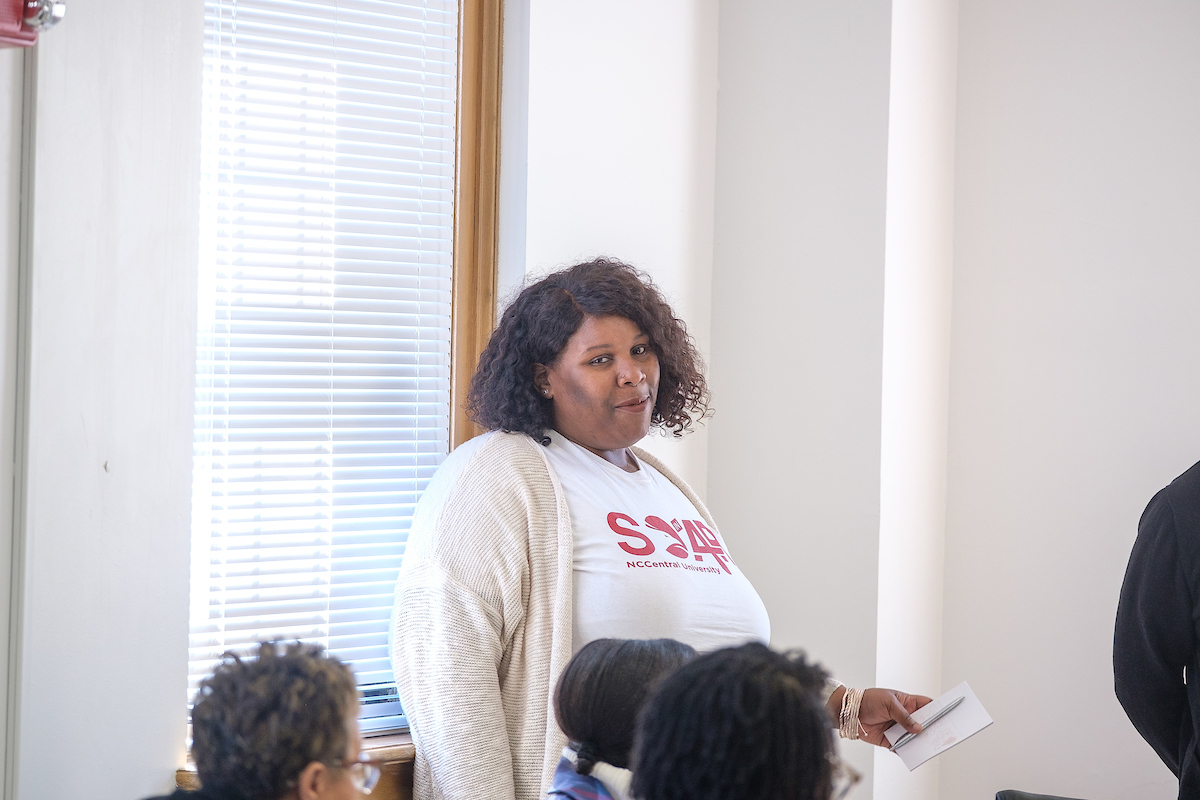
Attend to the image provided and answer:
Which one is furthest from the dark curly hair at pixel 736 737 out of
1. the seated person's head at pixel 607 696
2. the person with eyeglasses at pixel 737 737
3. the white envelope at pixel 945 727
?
the white envelope at pixel 945 727

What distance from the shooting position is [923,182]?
2639 millimetres

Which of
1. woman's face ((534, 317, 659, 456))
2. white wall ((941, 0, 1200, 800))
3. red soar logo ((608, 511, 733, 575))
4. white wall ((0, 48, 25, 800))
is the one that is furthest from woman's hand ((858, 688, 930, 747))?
white wall ((0, 48, 25, 800))

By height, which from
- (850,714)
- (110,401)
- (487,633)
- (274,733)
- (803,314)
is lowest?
(850,714)

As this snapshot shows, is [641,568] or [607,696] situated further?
[641,568]

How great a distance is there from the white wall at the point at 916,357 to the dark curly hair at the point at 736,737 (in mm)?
1629

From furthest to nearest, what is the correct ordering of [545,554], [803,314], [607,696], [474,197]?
[803,314] < [474,197] < [545,554] < [607,696]

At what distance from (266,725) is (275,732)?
0.01 metres

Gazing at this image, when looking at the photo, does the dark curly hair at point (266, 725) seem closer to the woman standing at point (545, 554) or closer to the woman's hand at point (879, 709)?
the woman standing at point (545, 554)

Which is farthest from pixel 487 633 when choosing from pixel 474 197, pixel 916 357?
pixel 916 357

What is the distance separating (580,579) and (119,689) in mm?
888

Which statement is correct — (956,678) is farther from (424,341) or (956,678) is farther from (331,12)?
(331,12)

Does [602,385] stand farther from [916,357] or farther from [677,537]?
[916,357]

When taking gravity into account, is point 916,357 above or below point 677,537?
above

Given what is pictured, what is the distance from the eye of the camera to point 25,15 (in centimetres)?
149
